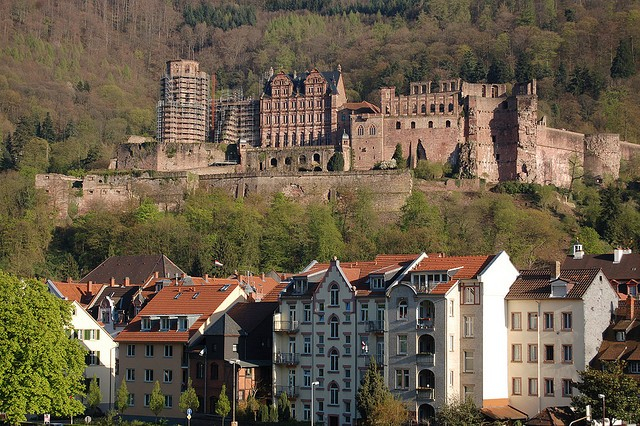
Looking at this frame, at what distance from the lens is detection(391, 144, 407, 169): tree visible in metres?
146

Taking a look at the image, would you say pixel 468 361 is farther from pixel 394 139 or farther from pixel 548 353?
pixel 394 139

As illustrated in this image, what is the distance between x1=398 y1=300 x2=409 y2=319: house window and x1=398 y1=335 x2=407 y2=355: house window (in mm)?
959

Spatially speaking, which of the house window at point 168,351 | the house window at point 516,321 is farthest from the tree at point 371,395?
the house window at point 168,351

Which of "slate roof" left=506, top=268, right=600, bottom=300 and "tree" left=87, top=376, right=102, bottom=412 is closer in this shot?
"slate roof" left=506, top=268, right=600, bottom=300

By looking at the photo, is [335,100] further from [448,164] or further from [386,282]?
[386,282]

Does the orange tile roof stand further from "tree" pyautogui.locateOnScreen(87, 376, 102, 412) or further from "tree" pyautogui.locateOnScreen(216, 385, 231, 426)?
"tree" pyautogui.locateOnScreen(216, 385, 231, 426)

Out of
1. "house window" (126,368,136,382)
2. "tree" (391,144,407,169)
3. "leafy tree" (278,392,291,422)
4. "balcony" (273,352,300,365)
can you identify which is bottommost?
"leafy tree" (278,392,291,422)

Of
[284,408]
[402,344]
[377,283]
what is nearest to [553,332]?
[402,344]

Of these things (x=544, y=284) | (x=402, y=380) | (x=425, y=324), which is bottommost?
(x=402, y=380)

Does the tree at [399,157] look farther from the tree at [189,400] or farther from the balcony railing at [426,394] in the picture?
the balcony railing at [426,394]

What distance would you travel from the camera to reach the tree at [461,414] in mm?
65025

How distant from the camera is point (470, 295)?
68.8m

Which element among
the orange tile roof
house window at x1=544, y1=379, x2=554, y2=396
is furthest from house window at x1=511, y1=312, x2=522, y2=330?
the orange tile roof

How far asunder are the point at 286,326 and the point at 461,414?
12.5 meters
